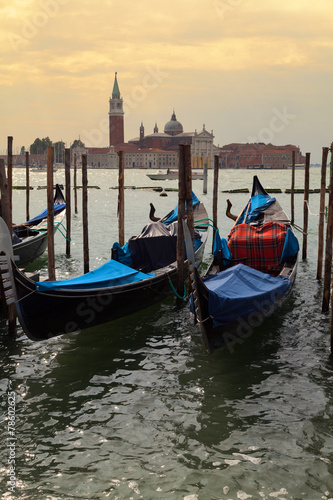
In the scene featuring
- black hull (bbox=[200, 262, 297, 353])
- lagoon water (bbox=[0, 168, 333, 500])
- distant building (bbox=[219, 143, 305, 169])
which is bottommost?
lagoon water (bbox=[0, 168, 333, 500])

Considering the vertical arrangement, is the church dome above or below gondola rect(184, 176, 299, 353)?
above

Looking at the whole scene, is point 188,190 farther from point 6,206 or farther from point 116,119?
point 116,119

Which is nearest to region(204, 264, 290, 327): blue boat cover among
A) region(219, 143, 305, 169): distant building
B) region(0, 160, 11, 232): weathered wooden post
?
region(0, 160, 11, 232): weathered wooden post

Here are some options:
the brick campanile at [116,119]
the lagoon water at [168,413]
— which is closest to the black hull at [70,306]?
the lagoon water at [168,413]

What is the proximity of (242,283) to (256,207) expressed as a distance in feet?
12.2

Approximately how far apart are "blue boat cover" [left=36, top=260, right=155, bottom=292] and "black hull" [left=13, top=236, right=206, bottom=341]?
54 millimetres

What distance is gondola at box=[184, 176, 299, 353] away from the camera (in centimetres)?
430

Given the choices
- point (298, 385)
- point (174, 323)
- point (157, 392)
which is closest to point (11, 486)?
point (157, 392)

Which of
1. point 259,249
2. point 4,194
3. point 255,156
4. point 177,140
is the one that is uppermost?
point 177,140

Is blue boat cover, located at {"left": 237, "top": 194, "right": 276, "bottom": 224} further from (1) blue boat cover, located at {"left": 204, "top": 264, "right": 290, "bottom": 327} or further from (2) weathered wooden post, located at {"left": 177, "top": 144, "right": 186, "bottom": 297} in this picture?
(1) blue boat cover, located at {"left": 204, "top": 264, "right": 290, "bottom": 327}

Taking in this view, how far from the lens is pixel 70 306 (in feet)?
15.6

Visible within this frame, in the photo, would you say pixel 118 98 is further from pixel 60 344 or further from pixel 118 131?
pixel 60 344

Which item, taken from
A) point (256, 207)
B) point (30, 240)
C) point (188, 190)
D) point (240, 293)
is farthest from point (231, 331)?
point (30, 240)

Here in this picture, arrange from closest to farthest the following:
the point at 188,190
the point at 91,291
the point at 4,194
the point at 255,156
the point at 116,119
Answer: the point at 91,291 → the point at 4,194 → the point at 188,190 → the point at 255,156 → the point at 116,119
